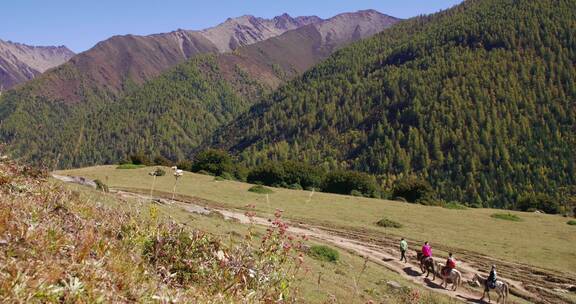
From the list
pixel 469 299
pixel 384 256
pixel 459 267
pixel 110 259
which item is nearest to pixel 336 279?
pixel 469 299

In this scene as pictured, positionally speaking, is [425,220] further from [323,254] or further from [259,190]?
[323,254]

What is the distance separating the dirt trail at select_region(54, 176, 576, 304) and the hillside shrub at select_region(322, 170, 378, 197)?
31066mm

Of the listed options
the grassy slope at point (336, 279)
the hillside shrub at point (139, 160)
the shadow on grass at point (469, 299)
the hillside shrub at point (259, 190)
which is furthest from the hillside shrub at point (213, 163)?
the shadow on grass at point (469, 299)

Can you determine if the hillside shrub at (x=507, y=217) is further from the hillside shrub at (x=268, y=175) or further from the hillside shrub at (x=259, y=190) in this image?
the hillside shrub at (x=268, y=175)

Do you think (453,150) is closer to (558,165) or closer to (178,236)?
(558,165)

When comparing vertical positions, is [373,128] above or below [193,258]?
above

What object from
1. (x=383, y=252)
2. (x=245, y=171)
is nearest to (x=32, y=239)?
(x=383, y=252)

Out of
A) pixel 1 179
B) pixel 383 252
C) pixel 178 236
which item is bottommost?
pixel 383 252

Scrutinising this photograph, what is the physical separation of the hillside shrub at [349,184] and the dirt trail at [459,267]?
31.1 m

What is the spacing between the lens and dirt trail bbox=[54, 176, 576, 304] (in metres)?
25.9

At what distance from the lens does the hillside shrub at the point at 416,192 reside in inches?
2571

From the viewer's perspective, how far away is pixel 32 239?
522 cm

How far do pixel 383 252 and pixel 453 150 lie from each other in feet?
418

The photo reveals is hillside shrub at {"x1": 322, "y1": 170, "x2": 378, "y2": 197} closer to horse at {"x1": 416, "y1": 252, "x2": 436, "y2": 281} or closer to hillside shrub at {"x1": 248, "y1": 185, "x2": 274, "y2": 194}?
hillside shrub at {"x1": 248, "y1": 185, "x2": 274, "y2": 194}
